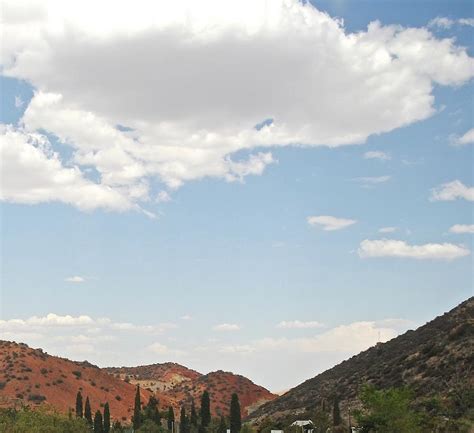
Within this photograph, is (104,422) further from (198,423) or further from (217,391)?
(217,391)

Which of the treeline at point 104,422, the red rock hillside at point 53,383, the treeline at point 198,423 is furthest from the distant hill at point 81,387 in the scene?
the treeline at point 198,423

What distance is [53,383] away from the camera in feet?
477

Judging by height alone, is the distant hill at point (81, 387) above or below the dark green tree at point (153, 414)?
above

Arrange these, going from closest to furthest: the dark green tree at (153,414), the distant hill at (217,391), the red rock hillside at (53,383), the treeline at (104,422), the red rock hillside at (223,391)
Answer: the treeline at (104,422) → the dark green tree at (153,414) → the red rock hillside at (53,383) → the distant hill at (217,391) → the red rock hillside at (223,391)

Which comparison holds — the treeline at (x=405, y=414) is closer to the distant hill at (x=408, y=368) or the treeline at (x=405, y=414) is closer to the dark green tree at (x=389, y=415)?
the dark green tree at (x=389, y=415)

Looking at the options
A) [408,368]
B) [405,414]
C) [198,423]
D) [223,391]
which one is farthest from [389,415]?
[223,391]

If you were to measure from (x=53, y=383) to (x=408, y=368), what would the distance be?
84188 mm

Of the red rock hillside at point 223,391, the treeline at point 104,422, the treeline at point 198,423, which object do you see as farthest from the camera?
the red rock hillside at point 223,391

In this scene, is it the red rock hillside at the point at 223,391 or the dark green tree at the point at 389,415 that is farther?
the red rock hillside at the point at 223,391

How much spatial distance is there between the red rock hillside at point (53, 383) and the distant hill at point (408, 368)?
39.4 m

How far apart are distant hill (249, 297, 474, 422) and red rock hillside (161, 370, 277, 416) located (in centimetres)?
3147

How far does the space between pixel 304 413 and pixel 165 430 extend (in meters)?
23.5

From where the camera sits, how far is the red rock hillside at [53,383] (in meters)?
136

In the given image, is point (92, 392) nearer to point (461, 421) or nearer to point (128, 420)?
point (128, 420)
